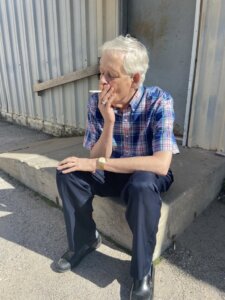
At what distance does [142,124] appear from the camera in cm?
214

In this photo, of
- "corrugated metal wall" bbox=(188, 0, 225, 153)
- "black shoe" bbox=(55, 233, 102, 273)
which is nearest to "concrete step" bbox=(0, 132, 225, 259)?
"corrugated metal wall" bbox=(188, 0, 225, 153)

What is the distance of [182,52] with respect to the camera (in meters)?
3.61

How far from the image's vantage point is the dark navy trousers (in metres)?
1.88

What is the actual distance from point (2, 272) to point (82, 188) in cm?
94

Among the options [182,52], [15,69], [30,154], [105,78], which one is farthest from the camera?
[15,69]

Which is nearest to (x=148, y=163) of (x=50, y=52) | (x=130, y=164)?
Result: (x=130, y=164)

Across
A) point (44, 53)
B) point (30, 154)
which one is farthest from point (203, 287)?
point (44, 53)

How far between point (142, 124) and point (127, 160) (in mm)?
299

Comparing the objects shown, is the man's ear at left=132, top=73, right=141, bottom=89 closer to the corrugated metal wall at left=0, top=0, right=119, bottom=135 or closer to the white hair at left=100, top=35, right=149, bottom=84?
the white hair at left=100, top=35, right=149, bottom=84

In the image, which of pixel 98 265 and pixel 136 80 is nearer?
pixel 136 80

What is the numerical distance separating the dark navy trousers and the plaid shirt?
208 millimetres

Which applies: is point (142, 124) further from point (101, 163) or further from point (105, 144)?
point (101, 163)

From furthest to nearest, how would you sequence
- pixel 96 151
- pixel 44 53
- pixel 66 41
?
pixel 44 53
pixel 66 41
pixel 96 151

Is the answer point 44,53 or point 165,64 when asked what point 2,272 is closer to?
point 165,64
